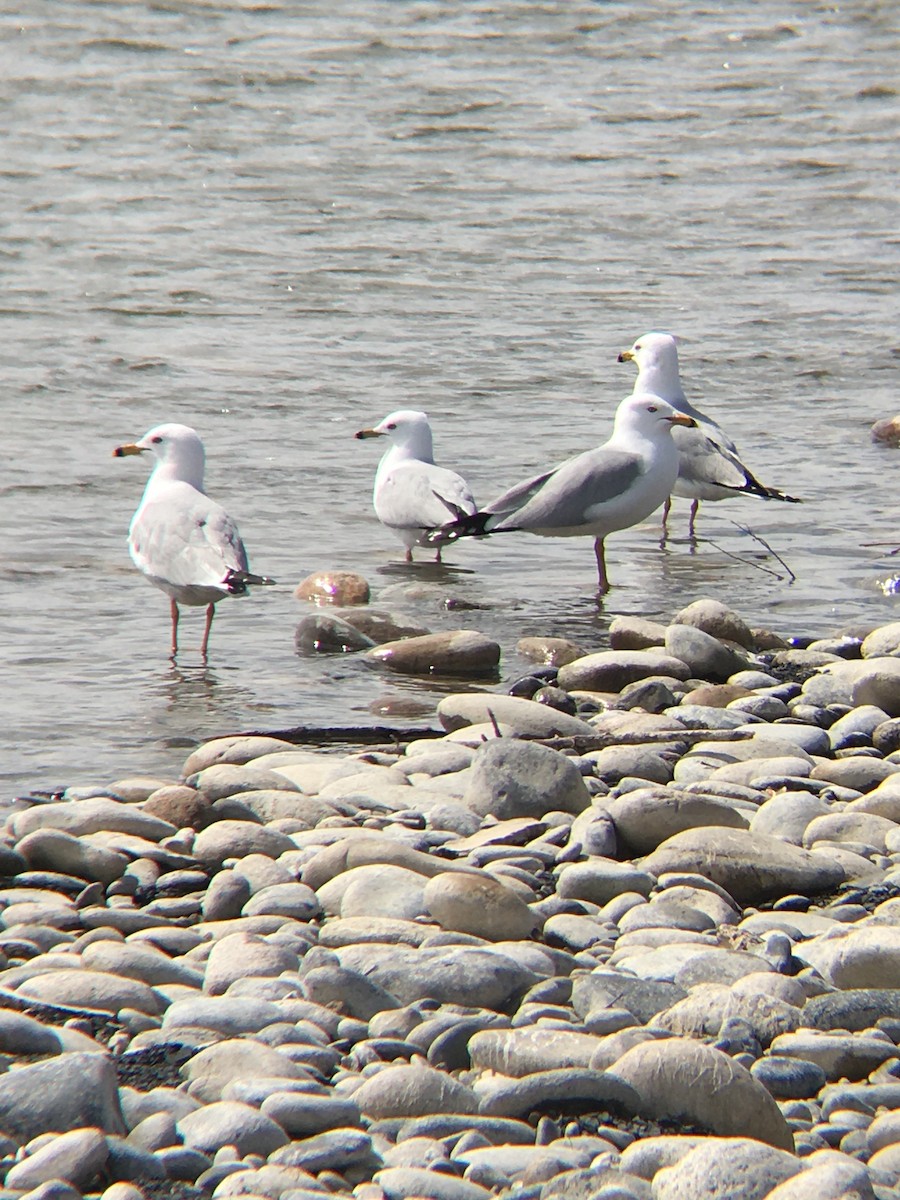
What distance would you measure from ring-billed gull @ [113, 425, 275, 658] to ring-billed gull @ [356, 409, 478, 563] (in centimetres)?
113

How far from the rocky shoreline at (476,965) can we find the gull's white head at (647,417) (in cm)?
279

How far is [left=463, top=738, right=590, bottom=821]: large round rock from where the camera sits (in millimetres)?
4789

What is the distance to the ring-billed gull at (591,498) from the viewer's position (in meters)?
8.21

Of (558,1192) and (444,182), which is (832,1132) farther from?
(444,182)

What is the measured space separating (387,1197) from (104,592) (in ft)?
17.6

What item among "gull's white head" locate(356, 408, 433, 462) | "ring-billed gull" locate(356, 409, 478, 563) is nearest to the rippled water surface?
"ring-billed gull" locate(356, 409, 478, 563)

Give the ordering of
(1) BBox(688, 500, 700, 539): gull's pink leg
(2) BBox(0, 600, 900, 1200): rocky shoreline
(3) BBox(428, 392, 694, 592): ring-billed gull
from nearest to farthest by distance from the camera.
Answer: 1. (2) BBox(0, 600, 900, 1200): rocky shoreline
2. (3) BBox(428, 392, 694, 592): ring-billed gull
3. (1) BBox(688, 500, 700, 539): gull's pink leg

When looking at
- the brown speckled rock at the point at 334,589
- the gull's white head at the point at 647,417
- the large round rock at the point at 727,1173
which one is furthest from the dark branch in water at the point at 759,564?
the large round rock at the point at 727,1173

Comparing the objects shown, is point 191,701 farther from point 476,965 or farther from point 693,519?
point 693,519

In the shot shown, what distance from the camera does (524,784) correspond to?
15.8 feet

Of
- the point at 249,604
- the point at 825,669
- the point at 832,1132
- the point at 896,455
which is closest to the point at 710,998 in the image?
the point at 832,1132

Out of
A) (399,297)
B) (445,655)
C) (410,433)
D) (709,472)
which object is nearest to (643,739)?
(445,655)

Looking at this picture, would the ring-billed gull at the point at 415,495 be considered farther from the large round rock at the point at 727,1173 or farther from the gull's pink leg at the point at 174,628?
the large round rock at the point at 727,1173

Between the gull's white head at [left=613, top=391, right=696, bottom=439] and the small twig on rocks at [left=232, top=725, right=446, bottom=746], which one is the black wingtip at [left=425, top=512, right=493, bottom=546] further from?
the small twig on rocks at [left=232, top=725, right=446, bottom=746]
